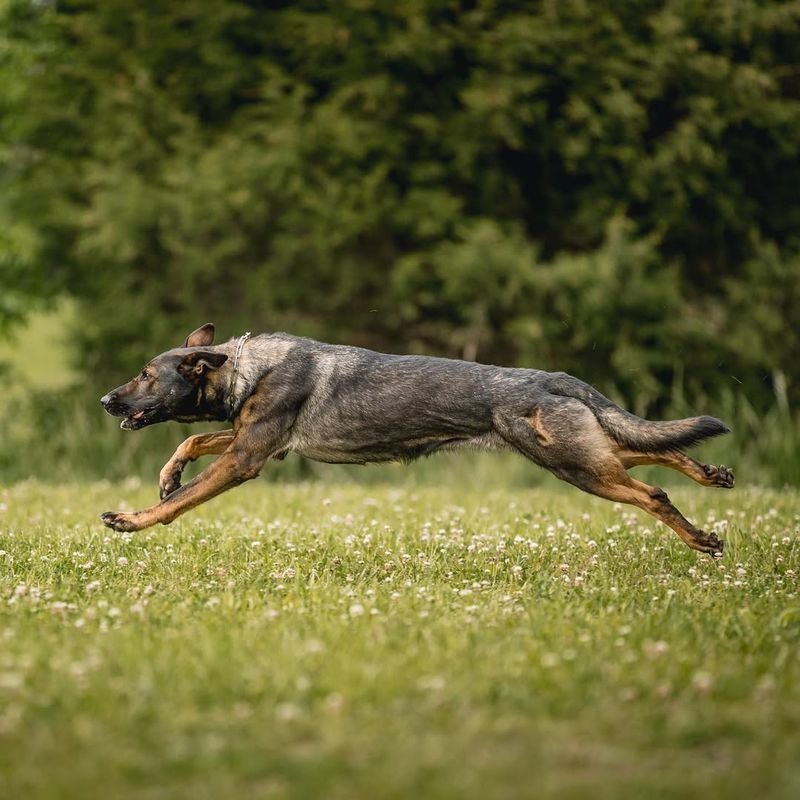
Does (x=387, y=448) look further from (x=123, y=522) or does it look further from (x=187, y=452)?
(x=123, y=522)

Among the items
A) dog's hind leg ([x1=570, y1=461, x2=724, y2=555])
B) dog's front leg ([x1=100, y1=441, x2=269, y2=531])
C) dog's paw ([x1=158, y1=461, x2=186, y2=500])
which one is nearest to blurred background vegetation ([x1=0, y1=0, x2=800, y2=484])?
dog's paw ([x1=158, y1=461, x2=186, y2=500])

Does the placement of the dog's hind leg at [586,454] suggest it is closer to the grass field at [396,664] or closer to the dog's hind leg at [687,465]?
the dog's hind leg at [687,465]

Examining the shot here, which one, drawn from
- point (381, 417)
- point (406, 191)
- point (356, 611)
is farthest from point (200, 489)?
point (406, 191)

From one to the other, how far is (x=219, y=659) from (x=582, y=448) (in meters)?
2.62

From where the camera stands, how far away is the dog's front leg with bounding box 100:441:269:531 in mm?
5727

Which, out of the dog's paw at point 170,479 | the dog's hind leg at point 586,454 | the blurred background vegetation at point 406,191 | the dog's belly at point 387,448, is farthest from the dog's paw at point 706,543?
the blurred background vegetation at point 406,191

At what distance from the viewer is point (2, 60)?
503 inches

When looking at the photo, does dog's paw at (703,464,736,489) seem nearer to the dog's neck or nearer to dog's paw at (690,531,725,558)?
dog's paw at (690,531,725,558)

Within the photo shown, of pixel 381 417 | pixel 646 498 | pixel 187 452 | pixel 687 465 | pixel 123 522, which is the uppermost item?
pixel 381 417

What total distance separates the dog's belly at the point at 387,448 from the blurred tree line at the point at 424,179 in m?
6.15

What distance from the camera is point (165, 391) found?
6.14 m

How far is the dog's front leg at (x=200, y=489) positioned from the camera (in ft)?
18.8

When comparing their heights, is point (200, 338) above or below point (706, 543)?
above

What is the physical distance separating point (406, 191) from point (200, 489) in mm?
7963
